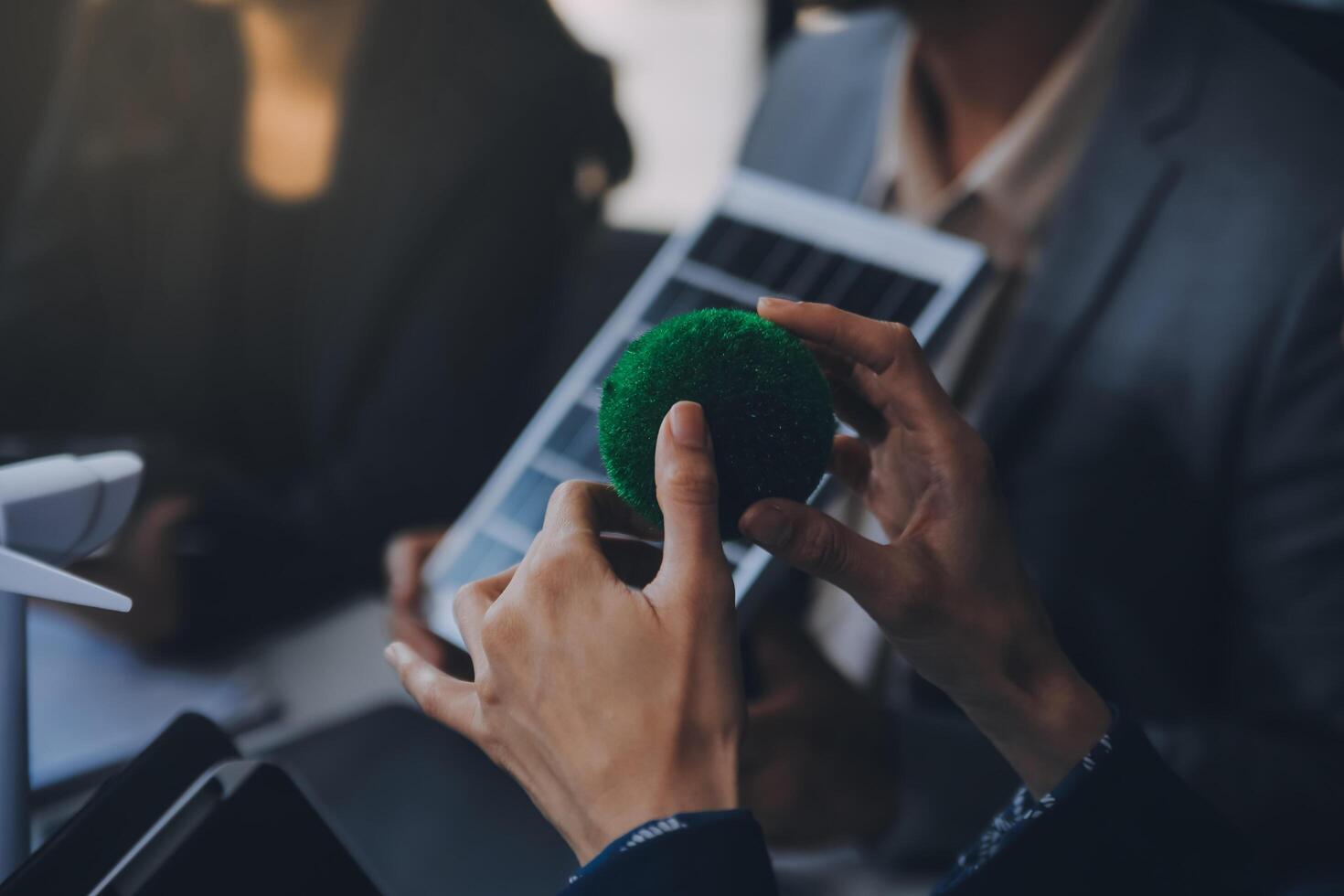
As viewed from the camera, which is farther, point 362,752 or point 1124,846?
Result: point 362,752

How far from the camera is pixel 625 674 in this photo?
12.0 inches

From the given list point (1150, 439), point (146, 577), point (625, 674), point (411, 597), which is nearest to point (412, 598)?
point (411, 597)

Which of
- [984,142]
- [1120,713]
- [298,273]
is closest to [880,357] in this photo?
[1120,713]

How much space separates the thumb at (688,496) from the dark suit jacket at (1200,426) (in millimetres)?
382

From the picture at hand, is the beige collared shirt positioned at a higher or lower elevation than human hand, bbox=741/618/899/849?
higher

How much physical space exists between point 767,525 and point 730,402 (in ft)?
0.14

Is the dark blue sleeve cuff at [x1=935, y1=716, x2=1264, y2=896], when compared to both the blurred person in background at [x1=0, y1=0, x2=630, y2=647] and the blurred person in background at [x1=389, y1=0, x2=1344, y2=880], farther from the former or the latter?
the blurred person in background at [x1=0, y1=0, x2=630, y2=647]

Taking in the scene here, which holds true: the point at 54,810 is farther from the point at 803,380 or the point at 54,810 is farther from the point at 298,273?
the point at 298,273

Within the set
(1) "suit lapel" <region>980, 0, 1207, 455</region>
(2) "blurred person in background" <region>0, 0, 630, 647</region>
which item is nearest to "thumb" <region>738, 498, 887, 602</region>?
(1) "suit lapel" <region>980, 0, 1207, 455</region>

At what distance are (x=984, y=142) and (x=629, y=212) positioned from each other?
67 centimetres

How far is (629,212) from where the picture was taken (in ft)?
4.62

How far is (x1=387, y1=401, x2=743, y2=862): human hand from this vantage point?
301 millimetres

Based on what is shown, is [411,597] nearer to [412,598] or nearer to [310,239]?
[412,598]

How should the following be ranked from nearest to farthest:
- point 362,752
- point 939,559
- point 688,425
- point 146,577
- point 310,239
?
point 688,425 < point 939,559 < point 362,752 < point 146,577 < point 310,239
